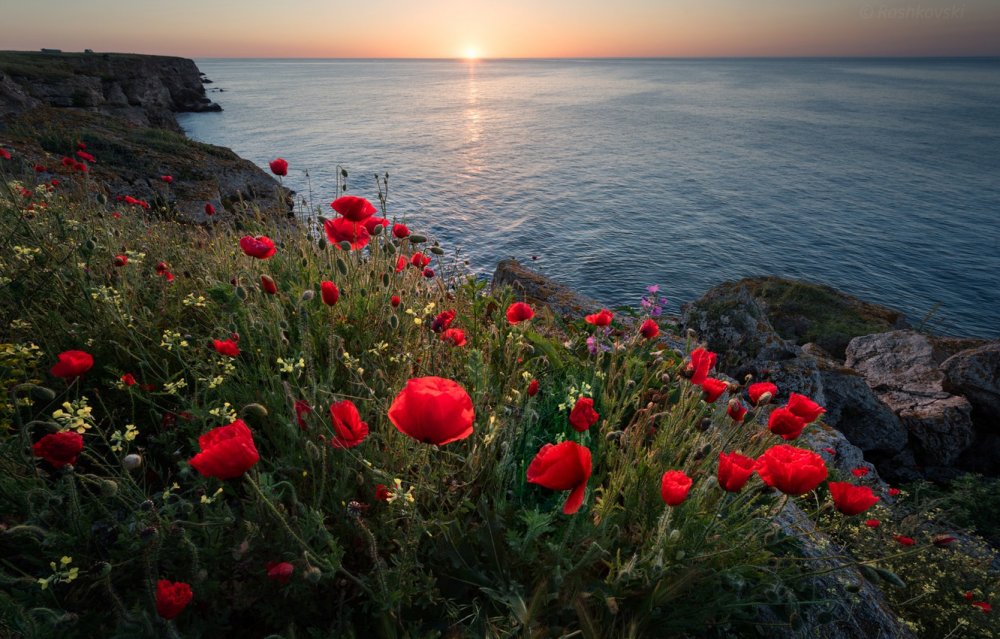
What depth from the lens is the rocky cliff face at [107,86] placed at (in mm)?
31516

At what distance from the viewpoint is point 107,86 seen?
43.4 metres

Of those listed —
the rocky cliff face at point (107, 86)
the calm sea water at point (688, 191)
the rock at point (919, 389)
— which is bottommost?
the rock at point (919, 389)

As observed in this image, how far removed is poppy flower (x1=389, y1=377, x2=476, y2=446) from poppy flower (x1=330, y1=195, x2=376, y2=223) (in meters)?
1.76

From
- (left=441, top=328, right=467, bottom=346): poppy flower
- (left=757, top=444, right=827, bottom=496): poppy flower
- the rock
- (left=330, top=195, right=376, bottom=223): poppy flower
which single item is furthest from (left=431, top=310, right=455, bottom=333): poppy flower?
the rock

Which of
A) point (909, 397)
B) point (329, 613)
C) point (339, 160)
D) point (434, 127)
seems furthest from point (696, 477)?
point (434, 127)

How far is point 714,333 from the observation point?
8.38 m

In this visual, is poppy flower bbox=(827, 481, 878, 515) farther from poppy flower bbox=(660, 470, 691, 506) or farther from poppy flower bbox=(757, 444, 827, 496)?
poppy flower bbox=(660, 470, 691, 506)

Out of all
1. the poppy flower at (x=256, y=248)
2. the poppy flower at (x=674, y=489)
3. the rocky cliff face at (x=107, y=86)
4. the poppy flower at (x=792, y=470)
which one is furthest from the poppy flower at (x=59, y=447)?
the rocky cliff face at (x=107, y=86)

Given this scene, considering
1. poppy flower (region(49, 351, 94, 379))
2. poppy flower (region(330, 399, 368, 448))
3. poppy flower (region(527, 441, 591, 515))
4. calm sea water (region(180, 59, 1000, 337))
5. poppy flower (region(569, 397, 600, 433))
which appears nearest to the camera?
poppy flower (region(527, 441, 591, 515))

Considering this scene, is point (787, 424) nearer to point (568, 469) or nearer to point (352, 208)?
point (568, 469)

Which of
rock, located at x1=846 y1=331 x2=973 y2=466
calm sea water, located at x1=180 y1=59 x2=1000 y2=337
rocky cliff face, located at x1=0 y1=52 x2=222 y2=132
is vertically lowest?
rock, located at x1=846 y1=331 x2=973 y2=466

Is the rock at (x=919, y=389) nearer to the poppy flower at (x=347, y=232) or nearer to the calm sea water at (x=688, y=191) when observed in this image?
the calm sea water at (x=688, y=191)

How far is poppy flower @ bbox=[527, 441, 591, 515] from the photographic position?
5.16 feet

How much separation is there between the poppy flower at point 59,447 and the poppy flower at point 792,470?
7.95 feet
